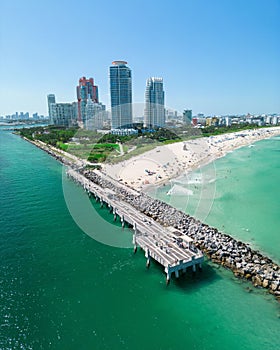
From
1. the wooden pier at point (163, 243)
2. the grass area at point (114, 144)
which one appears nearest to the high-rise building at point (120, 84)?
the grass area at point (114, 144)

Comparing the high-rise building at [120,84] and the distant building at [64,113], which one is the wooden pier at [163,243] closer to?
the high-rise building at [120,84]

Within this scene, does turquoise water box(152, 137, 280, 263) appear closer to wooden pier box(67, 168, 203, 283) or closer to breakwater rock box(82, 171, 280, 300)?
breakwater rock box(82, 171, 280, 300)

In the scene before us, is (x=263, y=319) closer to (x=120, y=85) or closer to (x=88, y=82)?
(x=120, y=85)

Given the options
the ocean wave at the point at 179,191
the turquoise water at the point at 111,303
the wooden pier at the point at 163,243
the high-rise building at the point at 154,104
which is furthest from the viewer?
the ocean wave at the point at 179,191

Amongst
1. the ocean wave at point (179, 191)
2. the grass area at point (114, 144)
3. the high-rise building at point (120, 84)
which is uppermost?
the high-rise building at point (120, 84)

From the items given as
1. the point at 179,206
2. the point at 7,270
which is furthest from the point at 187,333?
the point at 179,206

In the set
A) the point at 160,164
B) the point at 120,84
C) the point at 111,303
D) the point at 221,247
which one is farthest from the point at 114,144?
the point at 111,303
